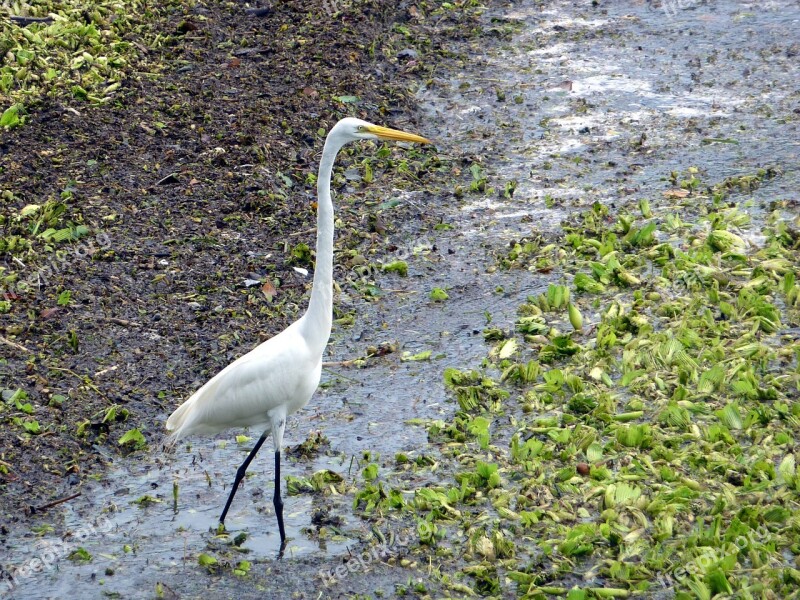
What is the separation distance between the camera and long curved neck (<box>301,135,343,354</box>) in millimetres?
5812

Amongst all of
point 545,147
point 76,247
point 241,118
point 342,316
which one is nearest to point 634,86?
point 545,147

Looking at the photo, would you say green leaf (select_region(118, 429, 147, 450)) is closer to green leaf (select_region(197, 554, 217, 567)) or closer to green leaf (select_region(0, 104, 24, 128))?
green leaf (select_region(197, 554, 217, 567))

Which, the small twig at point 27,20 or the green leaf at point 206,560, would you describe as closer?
the green leaf at point 206,560

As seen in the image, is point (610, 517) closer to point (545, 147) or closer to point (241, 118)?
point (545, 147)

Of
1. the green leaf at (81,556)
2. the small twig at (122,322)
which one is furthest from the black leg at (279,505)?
the small twig at (122,322)

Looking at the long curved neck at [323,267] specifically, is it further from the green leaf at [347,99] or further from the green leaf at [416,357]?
the green leaf at [347,99]

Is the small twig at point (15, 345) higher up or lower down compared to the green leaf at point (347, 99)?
lower down

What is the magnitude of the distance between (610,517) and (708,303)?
260 centimetres

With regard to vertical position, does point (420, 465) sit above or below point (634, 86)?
below

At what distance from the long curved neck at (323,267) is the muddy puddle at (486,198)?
92cm

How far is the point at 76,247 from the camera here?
831 cm

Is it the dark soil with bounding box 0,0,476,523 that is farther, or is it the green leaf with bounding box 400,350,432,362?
the green leaf with bounding box 400,350,432,362

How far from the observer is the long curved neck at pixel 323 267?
5812 mm

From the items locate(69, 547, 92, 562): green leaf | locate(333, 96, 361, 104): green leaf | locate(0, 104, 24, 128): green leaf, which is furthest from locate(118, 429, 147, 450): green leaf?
locate(333, 96, 361, 104): green leaf
